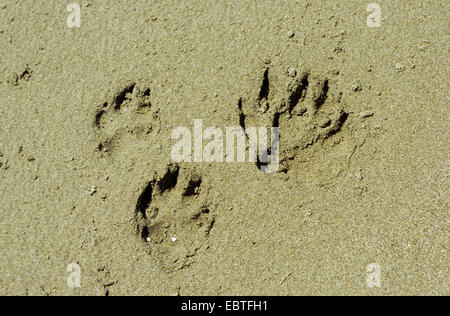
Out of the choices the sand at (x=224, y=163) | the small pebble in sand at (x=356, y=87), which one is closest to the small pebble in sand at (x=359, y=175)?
the sand at (x=224, y=163)

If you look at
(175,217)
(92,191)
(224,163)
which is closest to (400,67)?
(224,163)

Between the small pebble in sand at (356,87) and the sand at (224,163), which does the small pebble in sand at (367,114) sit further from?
the small pebble in sand at (356,87)

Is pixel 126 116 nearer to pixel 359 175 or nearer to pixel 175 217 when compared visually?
pixel 175 217

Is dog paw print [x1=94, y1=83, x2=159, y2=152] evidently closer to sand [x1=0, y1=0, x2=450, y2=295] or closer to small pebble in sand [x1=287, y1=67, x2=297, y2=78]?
sand [x1=0, y1=0, x2=450, y2=295]

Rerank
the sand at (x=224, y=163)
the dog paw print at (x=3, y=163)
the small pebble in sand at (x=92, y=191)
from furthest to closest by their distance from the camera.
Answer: the dog paw print at (x=3, y=163), the small pebble in sand at (x=92, y=191), the sand at (x=224, y=163)

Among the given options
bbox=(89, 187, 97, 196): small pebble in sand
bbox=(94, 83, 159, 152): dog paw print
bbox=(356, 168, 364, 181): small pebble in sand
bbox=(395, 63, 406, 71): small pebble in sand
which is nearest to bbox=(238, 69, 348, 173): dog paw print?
bbox=(356, 168, 364, 181): small pebble in sand

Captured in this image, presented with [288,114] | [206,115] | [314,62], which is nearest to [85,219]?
[206,115]

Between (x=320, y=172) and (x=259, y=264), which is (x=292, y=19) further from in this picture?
(x=259, y=264)
